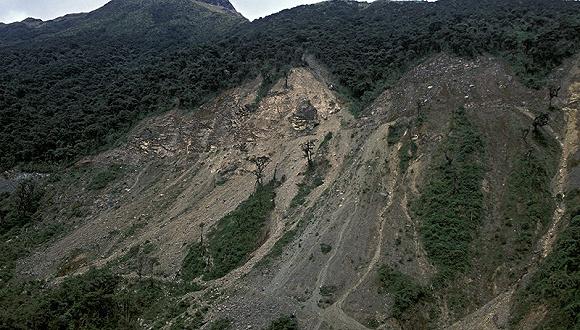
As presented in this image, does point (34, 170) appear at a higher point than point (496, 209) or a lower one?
higher

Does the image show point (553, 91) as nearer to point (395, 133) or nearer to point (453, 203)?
point (395, 133)

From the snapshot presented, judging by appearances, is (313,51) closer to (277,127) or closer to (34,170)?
(277,127)

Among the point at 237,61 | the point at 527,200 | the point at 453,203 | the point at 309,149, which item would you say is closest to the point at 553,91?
the point at 527,200

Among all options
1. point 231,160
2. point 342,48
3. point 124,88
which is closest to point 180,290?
point 231,160

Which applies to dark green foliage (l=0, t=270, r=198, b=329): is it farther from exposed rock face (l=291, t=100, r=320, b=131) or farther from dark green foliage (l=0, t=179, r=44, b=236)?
exposed rock face (l=291, t=100, r=320, b=131)

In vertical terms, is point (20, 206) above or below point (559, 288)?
above

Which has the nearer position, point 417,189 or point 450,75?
point 417,189

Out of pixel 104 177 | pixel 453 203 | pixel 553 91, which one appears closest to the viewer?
pixel 453 203
